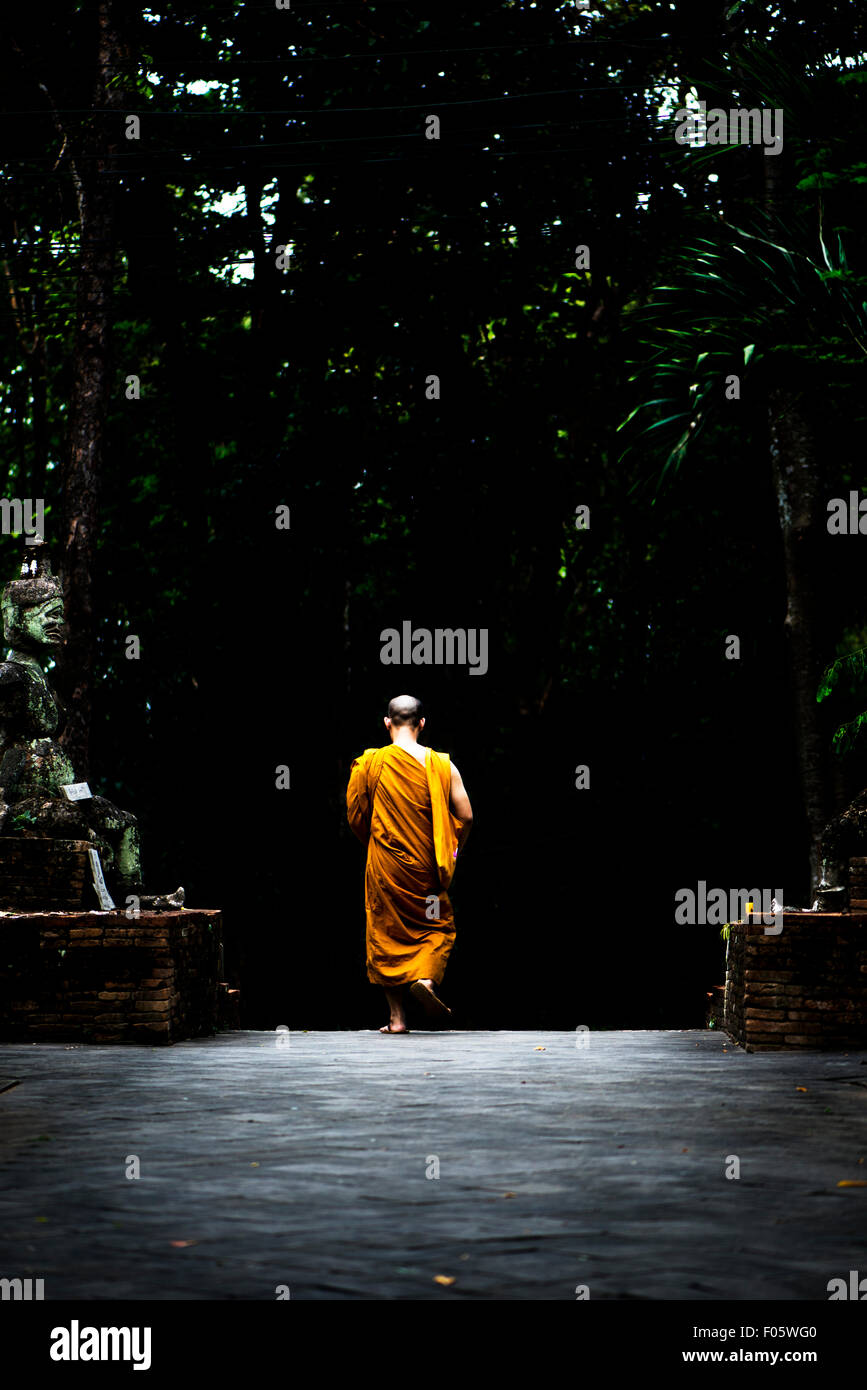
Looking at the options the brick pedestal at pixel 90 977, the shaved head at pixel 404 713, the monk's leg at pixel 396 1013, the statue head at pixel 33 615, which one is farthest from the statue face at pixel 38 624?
the monk's leg at pixel 396 1013

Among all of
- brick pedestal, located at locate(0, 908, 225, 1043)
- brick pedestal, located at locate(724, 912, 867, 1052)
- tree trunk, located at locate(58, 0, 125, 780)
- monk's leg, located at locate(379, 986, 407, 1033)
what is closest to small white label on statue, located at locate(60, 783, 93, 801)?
brick pedestal, located at locate(0, 908, 225, 1043)

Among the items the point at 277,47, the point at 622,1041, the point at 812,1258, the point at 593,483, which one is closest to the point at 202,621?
the point at 593,483

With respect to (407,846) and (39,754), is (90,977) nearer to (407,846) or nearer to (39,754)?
(39,754)

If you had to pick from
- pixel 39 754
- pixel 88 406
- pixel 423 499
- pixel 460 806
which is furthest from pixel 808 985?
pixel 423 499

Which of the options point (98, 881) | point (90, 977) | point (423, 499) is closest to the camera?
point (90, 977)

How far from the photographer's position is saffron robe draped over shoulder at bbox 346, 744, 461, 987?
1101 centimetres

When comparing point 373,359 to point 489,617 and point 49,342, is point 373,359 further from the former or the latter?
point 49,342

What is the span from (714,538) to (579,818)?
3985mm

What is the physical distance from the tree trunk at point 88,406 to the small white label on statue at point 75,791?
5.40m

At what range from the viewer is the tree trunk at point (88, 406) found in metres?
16.7

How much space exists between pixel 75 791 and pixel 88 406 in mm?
7296

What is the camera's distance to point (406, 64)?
65.6 ft

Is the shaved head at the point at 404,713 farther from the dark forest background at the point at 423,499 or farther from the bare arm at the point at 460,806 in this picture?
the dark forest background at the point at 423,499

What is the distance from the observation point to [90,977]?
9.47 metres
